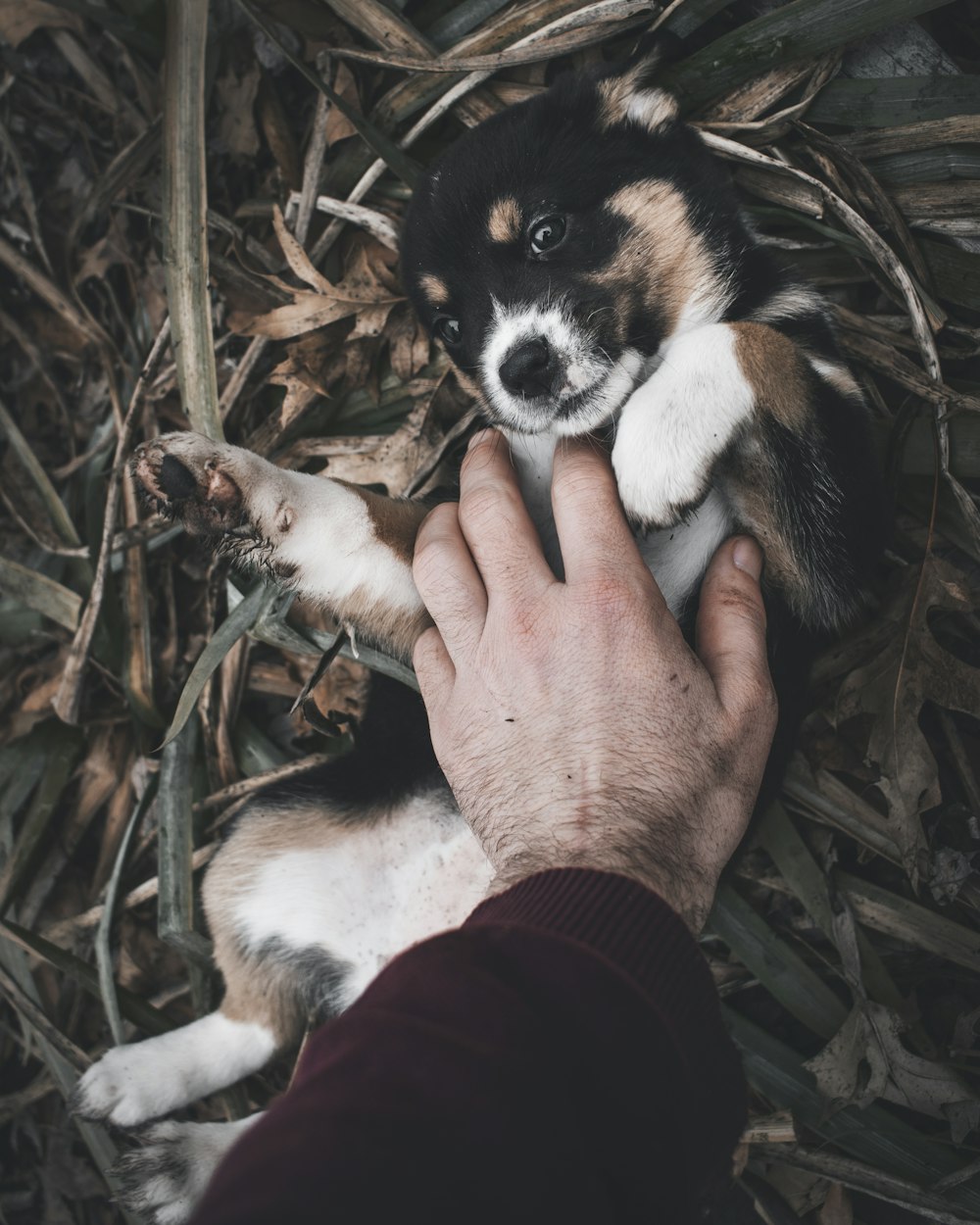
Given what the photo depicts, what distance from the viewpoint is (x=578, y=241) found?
1969mm

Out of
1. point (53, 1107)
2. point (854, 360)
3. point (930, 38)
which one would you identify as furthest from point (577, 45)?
point (53, 1107)

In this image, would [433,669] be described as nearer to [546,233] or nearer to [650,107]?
[546,233]

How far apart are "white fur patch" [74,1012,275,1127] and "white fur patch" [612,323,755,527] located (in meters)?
1.86

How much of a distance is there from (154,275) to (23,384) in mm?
645

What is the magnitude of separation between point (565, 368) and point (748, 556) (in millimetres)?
596

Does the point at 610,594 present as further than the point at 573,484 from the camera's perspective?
No

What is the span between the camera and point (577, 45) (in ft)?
7.37

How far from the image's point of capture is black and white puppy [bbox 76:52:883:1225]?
1746 millimetres

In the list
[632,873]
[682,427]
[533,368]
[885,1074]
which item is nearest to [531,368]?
[533,368]

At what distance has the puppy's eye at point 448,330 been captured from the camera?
226cm

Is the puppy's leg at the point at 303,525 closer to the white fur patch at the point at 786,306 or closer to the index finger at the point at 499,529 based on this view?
the index finger at the point at 499,529

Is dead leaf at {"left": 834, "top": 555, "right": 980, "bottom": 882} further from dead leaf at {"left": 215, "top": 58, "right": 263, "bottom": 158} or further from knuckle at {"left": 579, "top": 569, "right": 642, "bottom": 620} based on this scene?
dead leaf at {"left": 215, "top": 58, "right": 263, "bottom": 158}

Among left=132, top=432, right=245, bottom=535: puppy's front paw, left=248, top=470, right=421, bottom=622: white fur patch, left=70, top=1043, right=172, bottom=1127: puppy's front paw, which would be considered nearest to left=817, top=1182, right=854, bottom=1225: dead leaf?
left=70, top=1043, right=172, bottom=1127: puppy's front paw

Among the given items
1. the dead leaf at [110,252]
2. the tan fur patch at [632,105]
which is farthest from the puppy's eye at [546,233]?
the dead leaf at [110,252]
